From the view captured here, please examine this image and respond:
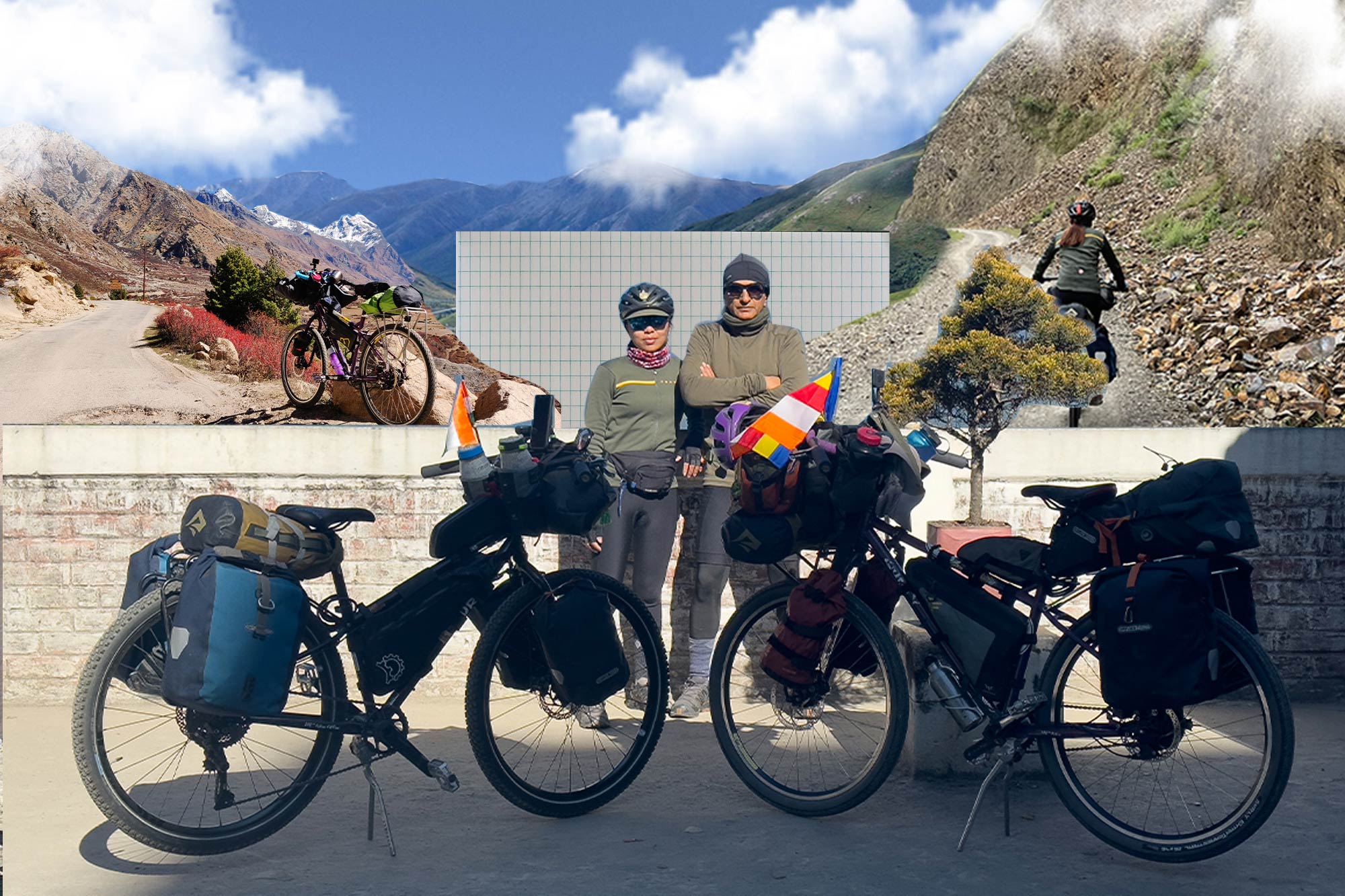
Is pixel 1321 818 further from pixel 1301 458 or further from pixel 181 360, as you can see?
pixel 181 360

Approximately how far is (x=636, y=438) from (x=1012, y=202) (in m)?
12.0

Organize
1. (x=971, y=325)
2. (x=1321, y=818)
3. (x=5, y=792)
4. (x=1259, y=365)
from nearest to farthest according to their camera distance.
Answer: (x=1321, y=818) → (x=5, y=792) → (x=971, y=325) → (x=1259, y=365)

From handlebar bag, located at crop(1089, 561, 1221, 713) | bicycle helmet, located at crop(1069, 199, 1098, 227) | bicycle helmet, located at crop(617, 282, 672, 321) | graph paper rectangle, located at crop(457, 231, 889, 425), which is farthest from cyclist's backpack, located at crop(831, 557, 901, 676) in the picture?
bicycle helmet, located at crop(1069, 199, 1098, 227)

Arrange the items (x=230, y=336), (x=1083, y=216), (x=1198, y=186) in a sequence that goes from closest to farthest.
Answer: (x=230, y=336), (x=1083, y=216), (x=1198, y=186)

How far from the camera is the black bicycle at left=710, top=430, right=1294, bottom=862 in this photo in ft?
10.1

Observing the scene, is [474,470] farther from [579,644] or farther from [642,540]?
[642,540]

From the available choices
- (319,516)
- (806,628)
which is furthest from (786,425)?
(319,516)

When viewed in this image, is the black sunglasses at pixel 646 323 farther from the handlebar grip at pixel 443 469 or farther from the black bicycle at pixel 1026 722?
the black bicycle at pixel 1026 722

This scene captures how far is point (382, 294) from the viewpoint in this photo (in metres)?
5.79

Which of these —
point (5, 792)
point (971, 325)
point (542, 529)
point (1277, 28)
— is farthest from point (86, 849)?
point (1277, 28)

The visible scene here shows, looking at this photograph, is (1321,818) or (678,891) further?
(1321,818)

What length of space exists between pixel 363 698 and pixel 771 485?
5.13 feet

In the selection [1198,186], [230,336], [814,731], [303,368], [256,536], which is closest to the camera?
[256,536]

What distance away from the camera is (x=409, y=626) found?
11.2 feet
